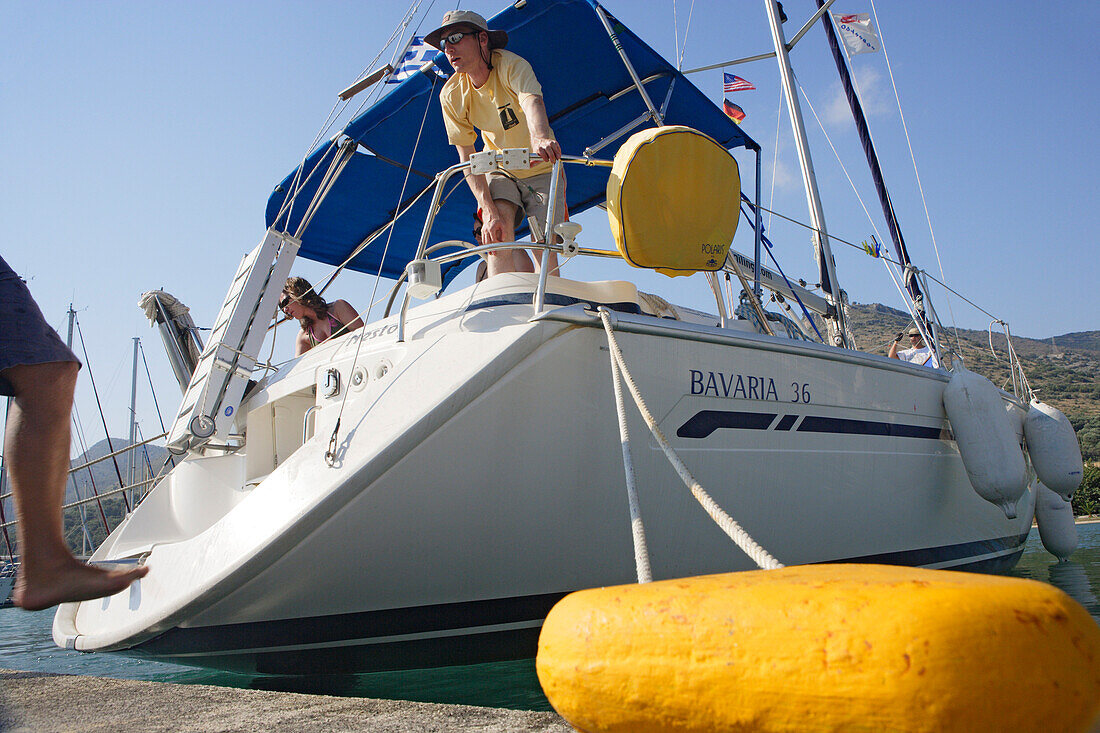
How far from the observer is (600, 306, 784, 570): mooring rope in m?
1.31

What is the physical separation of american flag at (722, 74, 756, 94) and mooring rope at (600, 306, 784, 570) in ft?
20.8

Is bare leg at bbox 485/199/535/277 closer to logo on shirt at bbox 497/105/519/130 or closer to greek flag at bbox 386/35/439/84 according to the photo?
logo on shirt at bbox 497/105/519/130

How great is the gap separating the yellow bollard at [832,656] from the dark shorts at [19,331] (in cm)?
125

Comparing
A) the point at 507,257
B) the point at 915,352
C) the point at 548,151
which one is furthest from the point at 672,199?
the point at 915,352

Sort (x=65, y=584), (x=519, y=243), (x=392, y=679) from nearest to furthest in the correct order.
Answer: (x=65, y=584) → (x=519, y=243) → (x=392, y=679)

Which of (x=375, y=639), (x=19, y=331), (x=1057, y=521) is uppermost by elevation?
(x=19, y=331)

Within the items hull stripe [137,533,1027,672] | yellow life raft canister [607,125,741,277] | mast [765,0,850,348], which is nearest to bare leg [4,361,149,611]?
hull stripe [137,533,1027,672]

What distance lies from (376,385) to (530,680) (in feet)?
4.09

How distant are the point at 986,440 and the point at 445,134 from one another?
394 centimetres

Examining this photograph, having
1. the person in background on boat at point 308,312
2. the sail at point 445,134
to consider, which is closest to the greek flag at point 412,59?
the sail at point 445,134

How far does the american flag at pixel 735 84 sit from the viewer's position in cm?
784

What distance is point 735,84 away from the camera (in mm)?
7883

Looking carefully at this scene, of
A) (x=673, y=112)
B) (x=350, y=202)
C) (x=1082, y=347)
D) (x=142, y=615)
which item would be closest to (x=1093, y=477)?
(x=673, y=112)

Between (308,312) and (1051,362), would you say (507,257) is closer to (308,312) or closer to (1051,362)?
(308,312)
